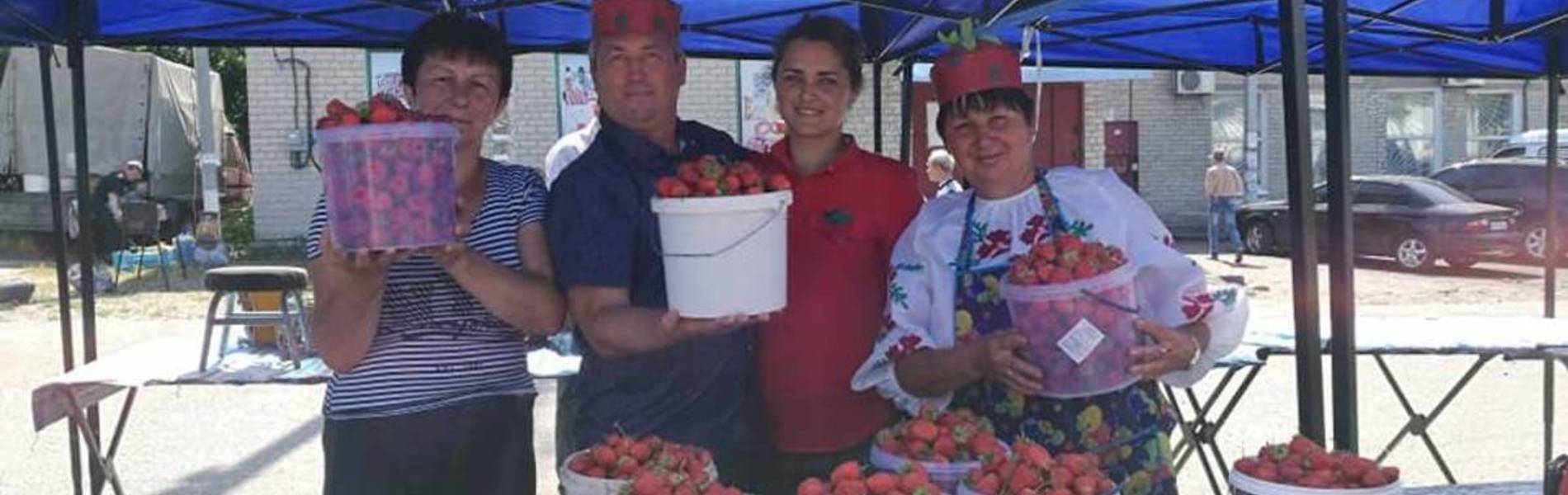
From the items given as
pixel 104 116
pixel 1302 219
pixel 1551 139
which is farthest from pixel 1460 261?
pixel 104 116

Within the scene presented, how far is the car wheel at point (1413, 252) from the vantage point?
1384 centimetres

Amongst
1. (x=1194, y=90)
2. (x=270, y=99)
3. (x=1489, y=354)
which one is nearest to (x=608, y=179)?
(x=1489, y=354)

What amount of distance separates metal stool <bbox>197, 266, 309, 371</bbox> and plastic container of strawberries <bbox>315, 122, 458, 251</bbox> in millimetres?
3191

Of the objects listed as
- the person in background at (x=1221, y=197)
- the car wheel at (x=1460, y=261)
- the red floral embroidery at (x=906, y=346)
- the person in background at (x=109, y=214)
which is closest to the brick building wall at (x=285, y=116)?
the person in background at (x=109, y=214)

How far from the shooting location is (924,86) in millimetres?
16250

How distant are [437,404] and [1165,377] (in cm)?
129

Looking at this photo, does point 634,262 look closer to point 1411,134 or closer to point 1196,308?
point 1196,308

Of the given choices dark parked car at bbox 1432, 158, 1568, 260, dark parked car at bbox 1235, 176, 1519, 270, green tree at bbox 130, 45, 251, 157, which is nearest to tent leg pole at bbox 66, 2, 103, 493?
dark parked car at bbox 1235, 176, 1519, 270

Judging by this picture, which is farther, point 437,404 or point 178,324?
point 178,324

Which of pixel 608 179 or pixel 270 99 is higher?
pixel 270 99

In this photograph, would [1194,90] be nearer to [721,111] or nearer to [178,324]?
[721,111]

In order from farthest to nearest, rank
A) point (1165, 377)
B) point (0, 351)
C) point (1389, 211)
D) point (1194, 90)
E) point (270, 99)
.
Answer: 1. point (1194, 90)
2. point (270, 99)
3. point (1389, 211)
4. point (0, 351)
5. point (1165, 377)

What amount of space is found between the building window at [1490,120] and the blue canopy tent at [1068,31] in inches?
688

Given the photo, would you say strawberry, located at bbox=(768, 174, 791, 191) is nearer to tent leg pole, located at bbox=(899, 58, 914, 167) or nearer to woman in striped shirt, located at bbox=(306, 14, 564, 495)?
woman in striped shirt, located at bbox=(306, 14, 564, 495)
